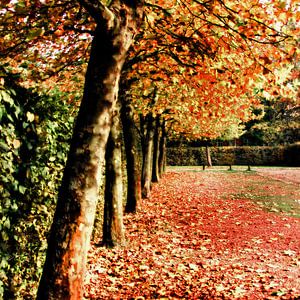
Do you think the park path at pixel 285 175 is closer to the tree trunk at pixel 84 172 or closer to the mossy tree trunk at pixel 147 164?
the mossy tree trunk at pixel 147 164

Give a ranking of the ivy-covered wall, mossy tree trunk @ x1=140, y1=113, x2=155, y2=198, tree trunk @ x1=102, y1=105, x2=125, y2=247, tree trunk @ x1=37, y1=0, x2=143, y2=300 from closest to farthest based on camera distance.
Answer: tree trunk @ x1=37, y1=0, x2=143, y2=300, the ivy-covered wall, tree trunk @ x1=102, y1=105, x2=125, y2=247, mossy tree trunk @ x1=140, y1=113, x2=155, y2=198

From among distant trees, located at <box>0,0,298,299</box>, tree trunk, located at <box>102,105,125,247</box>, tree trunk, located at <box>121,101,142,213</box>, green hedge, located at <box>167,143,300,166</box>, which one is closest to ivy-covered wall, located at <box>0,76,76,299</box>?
distant trees, located at <box>0,0,298,299</box>

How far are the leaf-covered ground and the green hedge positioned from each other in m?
36.1

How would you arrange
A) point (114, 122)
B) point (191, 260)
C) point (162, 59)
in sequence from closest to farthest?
point (191, 260) < point (114, 122) < point (162, 59)

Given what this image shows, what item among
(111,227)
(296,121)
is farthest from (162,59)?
(296,121)

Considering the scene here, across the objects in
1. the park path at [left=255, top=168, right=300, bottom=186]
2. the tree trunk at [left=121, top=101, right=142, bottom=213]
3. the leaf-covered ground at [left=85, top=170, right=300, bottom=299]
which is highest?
the tree trunk at [left=121, top=101, right=142, bottom=213]

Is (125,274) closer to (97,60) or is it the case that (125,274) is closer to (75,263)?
(75,263)

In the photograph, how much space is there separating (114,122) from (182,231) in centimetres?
388

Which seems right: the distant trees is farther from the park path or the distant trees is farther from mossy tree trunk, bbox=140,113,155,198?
the park path

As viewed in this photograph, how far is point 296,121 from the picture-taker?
168ft

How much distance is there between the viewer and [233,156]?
162 ft

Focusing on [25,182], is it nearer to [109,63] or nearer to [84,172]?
[84,172]

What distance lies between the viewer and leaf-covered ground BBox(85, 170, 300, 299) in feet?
17.7

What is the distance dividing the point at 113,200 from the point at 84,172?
4454 millimetres
